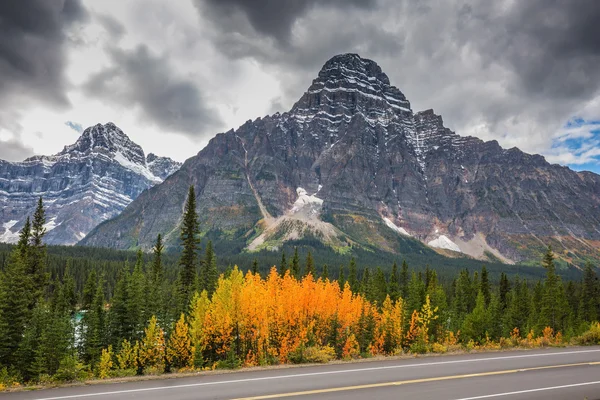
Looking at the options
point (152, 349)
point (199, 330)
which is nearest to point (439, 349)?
point (199, 330)

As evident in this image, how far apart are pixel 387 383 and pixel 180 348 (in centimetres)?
1800

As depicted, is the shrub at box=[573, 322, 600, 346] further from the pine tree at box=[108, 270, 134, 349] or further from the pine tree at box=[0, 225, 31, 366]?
the pine tree at box=[0, 225, 31, 366]

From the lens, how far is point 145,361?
29641mm

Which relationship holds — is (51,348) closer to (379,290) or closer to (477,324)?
(477,324)

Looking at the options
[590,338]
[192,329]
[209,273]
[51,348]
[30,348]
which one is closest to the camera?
[590,338]

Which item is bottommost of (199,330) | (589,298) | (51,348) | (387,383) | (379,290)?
(51,348)

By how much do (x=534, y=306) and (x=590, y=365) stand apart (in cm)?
6725

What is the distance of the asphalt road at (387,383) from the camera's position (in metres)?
14.1

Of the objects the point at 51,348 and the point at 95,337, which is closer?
the point at 51,348

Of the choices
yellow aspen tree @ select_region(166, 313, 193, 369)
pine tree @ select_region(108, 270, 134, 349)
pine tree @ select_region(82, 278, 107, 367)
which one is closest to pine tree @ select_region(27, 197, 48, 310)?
pine tree @ select_region(82, 278, 107, 367)

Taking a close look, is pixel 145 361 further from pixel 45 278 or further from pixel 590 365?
pixel 45 278

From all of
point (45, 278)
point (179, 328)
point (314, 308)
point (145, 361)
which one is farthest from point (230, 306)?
point (45, 278)

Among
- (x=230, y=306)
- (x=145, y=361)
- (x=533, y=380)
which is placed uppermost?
(x=230, y=306)

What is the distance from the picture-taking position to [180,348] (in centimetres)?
2855
